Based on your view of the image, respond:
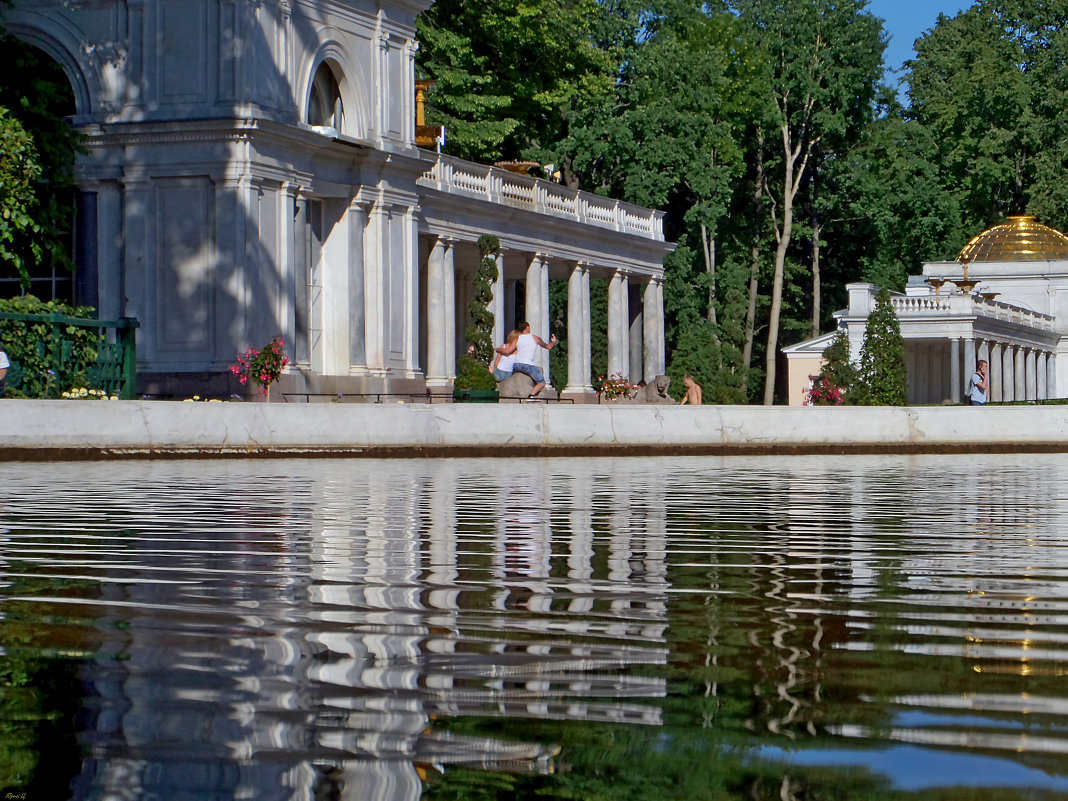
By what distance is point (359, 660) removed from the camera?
500 centimetres

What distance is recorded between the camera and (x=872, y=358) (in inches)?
2172

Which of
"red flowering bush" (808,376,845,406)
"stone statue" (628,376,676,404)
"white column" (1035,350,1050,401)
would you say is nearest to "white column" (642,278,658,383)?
"red flowering bush" (808,376,845,406)

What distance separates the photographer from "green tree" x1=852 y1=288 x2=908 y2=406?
54.0 m

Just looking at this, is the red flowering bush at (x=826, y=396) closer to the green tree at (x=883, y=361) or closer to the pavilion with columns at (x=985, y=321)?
the green tree at (x=883, y=361)

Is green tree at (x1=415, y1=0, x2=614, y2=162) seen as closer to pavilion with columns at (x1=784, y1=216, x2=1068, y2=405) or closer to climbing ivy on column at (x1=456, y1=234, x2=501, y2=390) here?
climbing ivy on column at (x1=456, y1=234, x2=501, y2=390)

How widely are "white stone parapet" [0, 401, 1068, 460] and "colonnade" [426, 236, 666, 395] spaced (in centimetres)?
1435

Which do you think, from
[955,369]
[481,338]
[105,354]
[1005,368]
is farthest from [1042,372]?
[105,354]

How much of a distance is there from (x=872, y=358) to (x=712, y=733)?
2059 inches

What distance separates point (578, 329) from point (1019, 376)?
34.5 metres

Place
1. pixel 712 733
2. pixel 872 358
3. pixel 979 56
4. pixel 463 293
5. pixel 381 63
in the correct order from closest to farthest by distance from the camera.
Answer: pixel 712 733 < pixel 381 63 < pixel 872 358 < pixel 463 293 < pixel 979 56

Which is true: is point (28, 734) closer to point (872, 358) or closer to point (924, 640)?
point (924, 640)

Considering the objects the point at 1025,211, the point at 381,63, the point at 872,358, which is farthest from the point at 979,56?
the point at 381,63

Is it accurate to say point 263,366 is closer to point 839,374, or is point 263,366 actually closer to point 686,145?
point 839,374

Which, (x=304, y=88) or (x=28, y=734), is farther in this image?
(x=304, y=88)
